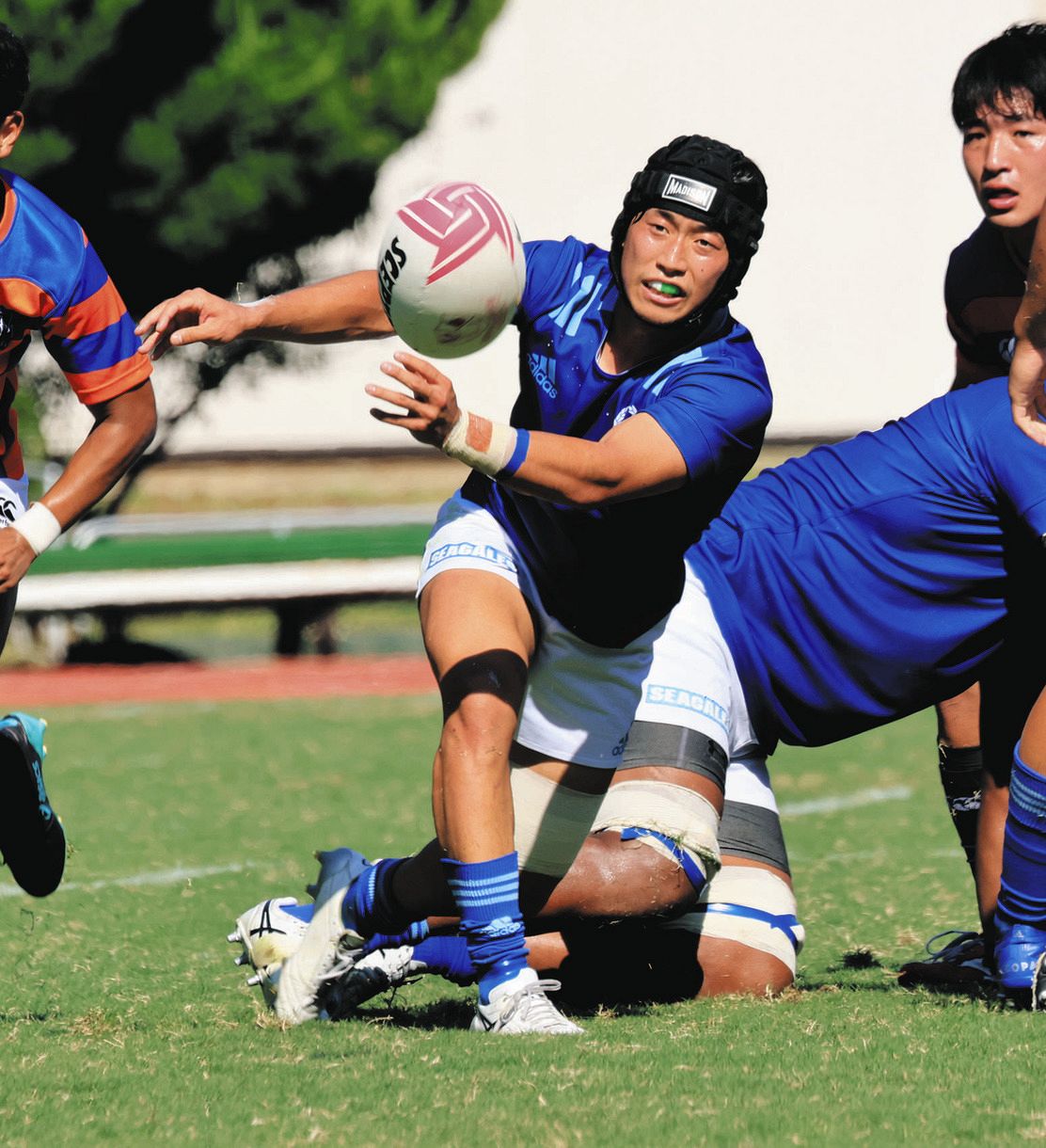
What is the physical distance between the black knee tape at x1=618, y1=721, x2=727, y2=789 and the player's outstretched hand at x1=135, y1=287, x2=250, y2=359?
142cm

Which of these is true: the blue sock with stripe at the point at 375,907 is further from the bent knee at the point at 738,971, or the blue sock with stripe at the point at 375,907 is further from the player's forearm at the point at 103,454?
the player's forearm at the point at 103,454

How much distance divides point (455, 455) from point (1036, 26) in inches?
82.4

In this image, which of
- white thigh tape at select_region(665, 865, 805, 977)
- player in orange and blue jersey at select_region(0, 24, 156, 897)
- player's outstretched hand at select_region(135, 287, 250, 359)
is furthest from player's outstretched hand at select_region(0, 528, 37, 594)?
white thigh tape at select_region(665, 865, 805, 977)

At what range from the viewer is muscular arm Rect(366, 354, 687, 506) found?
364 cm

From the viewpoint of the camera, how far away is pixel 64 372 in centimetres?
462

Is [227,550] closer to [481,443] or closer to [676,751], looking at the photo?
[676,751]

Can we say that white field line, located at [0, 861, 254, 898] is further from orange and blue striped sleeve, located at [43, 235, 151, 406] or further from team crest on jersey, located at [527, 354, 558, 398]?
team crest on jersey, located at [527, 354, 558, 398]

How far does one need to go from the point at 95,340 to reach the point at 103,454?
0.29 m

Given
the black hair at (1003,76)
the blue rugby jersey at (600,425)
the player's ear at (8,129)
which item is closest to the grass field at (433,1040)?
the blue rugby jersey at (600,425)

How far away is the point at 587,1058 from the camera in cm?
367

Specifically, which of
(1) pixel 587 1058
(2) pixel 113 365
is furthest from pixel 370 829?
(1) pixel 587 1058

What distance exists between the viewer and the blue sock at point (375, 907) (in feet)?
14.3

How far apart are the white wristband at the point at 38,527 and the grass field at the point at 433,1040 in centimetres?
114

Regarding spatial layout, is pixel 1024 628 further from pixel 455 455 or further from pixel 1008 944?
pixel 455 455
